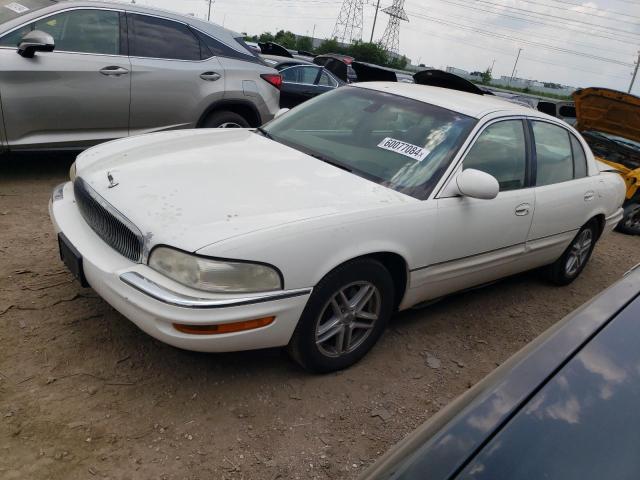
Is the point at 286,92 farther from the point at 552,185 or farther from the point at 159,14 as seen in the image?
the point at 552,185

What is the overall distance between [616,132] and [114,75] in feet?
21.7

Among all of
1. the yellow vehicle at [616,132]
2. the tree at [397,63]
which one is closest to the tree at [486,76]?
the tree at [397,63]

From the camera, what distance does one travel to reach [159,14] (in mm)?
5441

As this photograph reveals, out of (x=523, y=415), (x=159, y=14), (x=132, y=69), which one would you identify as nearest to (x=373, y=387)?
(x=523, y=415)

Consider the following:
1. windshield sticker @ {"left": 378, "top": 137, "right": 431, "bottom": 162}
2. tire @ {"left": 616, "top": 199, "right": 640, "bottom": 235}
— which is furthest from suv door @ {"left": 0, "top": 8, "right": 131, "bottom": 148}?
tire @ {"left": 616, "top": 199, "right": 640, "bottom": 235}

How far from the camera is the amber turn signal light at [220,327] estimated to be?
2.26 metres

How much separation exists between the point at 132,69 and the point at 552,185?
13.0 ft

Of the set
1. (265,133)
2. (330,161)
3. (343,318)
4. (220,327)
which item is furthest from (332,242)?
(265,133)

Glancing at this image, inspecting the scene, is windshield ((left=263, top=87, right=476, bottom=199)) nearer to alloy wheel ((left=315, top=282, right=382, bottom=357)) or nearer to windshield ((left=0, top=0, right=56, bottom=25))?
alloy wheel ((left=315, top=282, right=382, bottom=357))

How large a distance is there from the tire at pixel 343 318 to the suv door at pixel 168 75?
142 inches

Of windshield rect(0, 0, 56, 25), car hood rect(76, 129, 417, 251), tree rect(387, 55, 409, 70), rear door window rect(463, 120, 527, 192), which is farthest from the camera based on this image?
tree rect(387, 55, 409, 70)

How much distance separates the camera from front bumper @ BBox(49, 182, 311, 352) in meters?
2.22

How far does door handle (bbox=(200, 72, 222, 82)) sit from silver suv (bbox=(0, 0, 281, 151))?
11 millimetres

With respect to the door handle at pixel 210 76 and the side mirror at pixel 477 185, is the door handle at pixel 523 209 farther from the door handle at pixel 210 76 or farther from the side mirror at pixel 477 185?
the door handle at pixel 210 76
